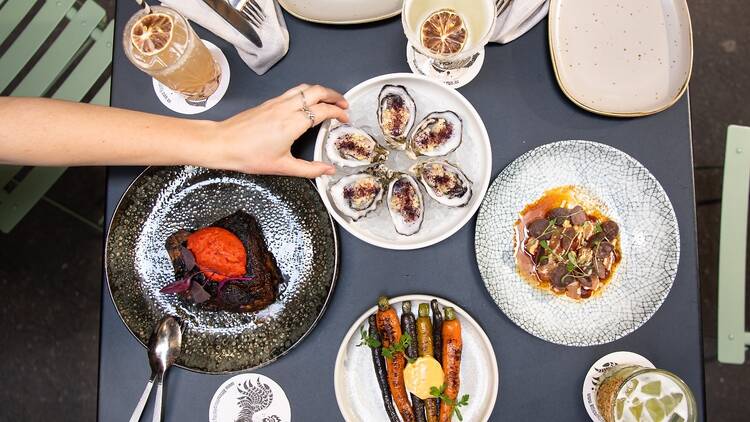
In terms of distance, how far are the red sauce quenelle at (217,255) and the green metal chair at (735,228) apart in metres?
1.31

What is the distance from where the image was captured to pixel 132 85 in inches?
57.6

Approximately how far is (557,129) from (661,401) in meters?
0.70

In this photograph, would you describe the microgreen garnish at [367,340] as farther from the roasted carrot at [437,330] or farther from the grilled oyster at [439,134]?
the grilled oyster at [439,134]

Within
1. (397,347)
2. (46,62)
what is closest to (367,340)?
(397,347)

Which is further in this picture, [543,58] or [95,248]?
[95,248]

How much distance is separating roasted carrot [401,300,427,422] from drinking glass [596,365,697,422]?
450mm

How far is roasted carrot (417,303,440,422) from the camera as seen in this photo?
137 cm

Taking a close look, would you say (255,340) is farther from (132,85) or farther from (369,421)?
(132,85)

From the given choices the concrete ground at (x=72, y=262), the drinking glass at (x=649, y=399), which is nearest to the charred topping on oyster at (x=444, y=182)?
the drinking glass at (x=649, y=399)

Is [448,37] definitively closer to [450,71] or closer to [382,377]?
[450,71]

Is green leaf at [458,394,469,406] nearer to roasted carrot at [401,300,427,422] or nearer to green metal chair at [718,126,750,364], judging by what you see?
roasted carrot at [401,300,427,422]

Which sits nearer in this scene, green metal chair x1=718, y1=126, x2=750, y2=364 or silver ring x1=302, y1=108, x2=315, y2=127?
silver ring x1=302, y1=108, x2=315, y2=127

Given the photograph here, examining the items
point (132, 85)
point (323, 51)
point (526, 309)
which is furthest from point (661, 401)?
point (132, 85)

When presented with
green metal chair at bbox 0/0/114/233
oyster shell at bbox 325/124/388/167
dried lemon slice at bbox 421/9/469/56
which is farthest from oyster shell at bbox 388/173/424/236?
green metal chair at bbox 0/0/114/233
